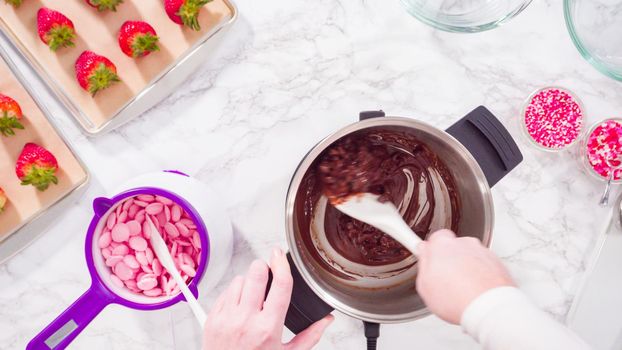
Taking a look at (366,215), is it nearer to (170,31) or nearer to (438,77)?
(438,77)

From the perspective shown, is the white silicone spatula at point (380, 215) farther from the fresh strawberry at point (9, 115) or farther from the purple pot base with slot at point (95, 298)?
the fresh strawberry at point (9, 115)

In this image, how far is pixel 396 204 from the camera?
3.00ft

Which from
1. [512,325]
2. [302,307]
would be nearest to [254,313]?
[302,307]

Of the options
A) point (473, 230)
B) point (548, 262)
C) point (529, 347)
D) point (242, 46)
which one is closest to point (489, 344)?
point (529, 347)

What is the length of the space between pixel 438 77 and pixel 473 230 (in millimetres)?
291

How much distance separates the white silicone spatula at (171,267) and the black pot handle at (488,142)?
1.40ft

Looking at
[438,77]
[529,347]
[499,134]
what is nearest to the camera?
[529,347]

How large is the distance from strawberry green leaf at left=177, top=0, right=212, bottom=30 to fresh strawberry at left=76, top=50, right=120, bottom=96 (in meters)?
0.15

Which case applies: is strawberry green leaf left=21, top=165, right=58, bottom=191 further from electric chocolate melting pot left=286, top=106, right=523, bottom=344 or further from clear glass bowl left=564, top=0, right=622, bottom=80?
clear glass bowl left=564, top=0, right=622, bottom=80

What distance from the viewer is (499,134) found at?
751 mm

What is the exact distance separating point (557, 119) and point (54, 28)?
0.84 meters

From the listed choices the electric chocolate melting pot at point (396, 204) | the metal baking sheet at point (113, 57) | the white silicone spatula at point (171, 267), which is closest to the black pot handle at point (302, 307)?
the electric chocolate melting pot at point (396, 204)

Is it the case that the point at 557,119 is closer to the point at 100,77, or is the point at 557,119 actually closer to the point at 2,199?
the point at 100,77

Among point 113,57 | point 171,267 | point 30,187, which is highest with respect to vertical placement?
point 113,57
